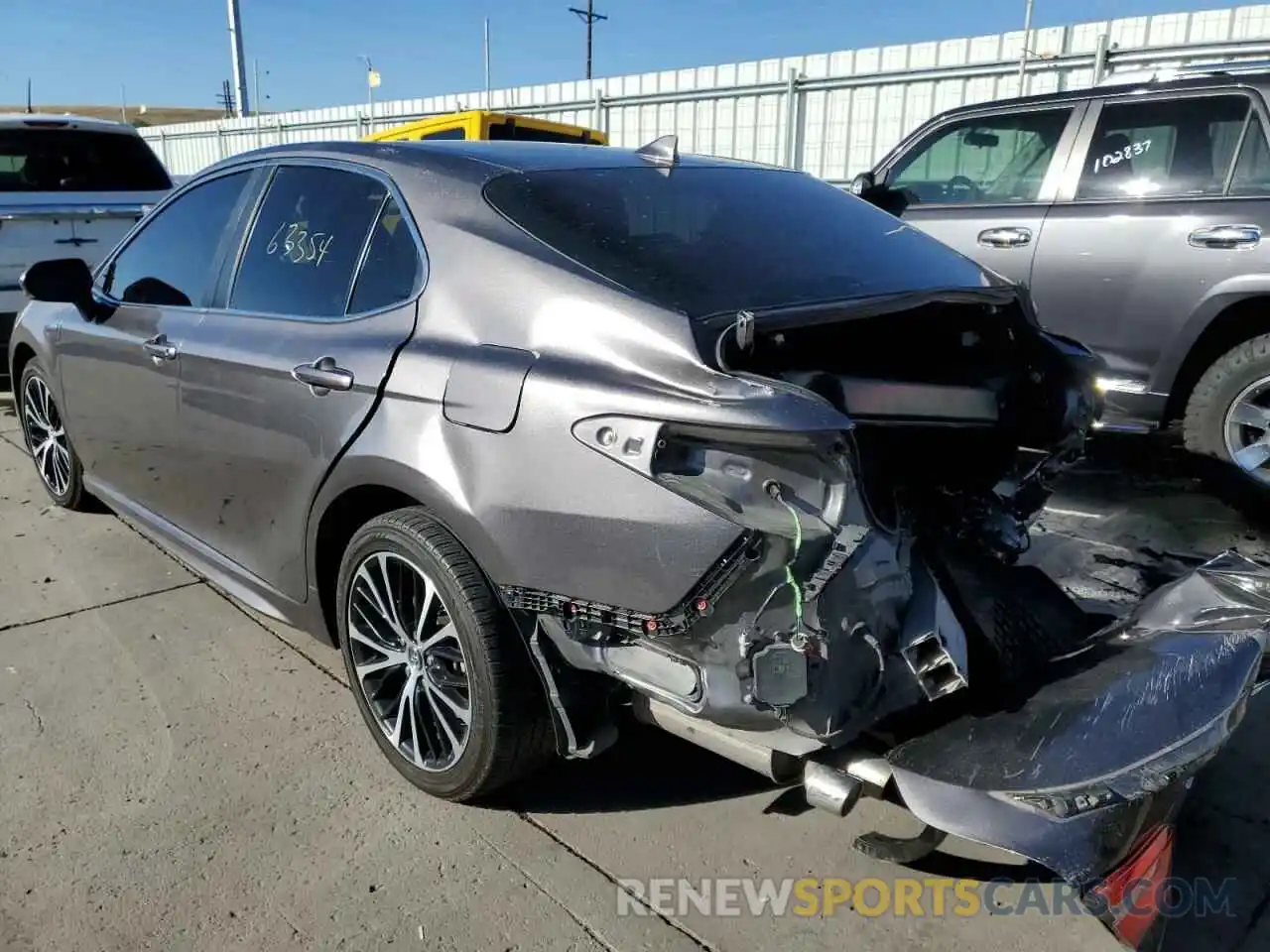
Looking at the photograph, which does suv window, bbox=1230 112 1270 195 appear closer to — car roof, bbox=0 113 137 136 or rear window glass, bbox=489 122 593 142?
rear window glass, bbox=489 122 593 142

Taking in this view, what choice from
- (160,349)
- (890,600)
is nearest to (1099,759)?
(890,600)

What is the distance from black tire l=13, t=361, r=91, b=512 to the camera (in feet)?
15.4

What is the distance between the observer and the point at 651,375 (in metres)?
2.10

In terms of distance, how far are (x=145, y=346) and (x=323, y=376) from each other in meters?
1.29

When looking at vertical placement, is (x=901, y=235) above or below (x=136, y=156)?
below

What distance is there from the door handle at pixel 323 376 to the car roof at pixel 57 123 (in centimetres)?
631

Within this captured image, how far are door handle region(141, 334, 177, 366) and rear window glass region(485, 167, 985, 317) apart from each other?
1.48 m

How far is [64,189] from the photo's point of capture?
762 cm

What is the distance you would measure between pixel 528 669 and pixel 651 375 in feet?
2.58

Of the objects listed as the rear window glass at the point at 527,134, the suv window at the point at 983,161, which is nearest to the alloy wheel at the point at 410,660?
the suv window at the point at 983,161

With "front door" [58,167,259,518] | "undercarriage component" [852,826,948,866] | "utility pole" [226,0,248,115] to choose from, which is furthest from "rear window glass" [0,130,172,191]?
"utility pole" [226,0,248,115]

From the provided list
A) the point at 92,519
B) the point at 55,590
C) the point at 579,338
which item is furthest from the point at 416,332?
the point at 92,519

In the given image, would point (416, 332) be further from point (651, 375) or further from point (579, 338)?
point (651, 375)

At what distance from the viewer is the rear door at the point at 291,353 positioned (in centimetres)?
268
